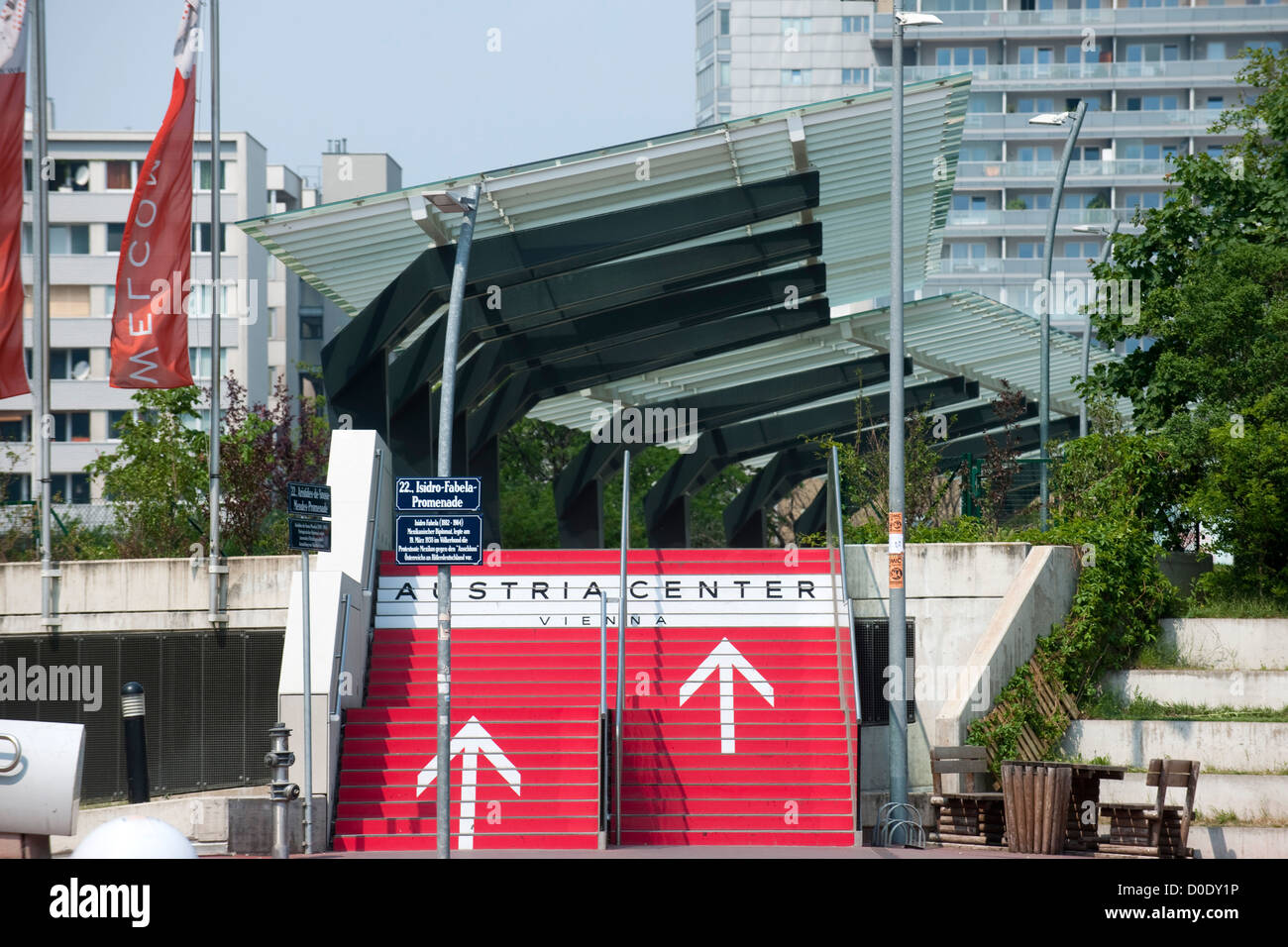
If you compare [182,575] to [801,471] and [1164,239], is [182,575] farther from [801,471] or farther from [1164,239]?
[801,471]

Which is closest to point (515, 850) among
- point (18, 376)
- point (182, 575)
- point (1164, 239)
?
point (182, 575)

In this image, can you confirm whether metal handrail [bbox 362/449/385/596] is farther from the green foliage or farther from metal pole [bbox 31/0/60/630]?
the green foliage

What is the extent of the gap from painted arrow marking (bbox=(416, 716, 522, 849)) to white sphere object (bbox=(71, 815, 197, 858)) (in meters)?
8.61

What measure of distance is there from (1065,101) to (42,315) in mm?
69861

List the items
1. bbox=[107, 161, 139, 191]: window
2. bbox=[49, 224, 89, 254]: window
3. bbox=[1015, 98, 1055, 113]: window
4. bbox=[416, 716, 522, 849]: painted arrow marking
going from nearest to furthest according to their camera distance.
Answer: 1. bbox=[416, 716, 522, 849]: painted arrow marking
2. bbox=[49, 224, 89, 254]: window
3. bbox=[107, 161, 139, 191]: window
4. bbox=[1015, 98, 1055, 113]: window

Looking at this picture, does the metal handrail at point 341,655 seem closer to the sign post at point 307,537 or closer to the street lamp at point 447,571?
the sign post at point 307,537

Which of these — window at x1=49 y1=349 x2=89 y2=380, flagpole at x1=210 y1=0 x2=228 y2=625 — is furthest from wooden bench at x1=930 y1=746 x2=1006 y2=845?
window at x1=49 y1=349 x2=89 y2=380

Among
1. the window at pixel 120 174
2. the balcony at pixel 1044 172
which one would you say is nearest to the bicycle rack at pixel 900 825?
the window at pixel 120 174

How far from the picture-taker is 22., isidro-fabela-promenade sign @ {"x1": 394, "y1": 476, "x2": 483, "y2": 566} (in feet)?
44.2

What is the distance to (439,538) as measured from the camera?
44.5 ft

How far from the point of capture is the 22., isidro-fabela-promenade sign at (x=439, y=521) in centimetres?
1347

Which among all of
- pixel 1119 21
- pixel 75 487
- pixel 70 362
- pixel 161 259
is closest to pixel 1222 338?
pixel 161 259

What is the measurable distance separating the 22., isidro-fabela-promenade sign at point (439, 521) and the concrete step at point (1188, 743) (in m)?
8.17
